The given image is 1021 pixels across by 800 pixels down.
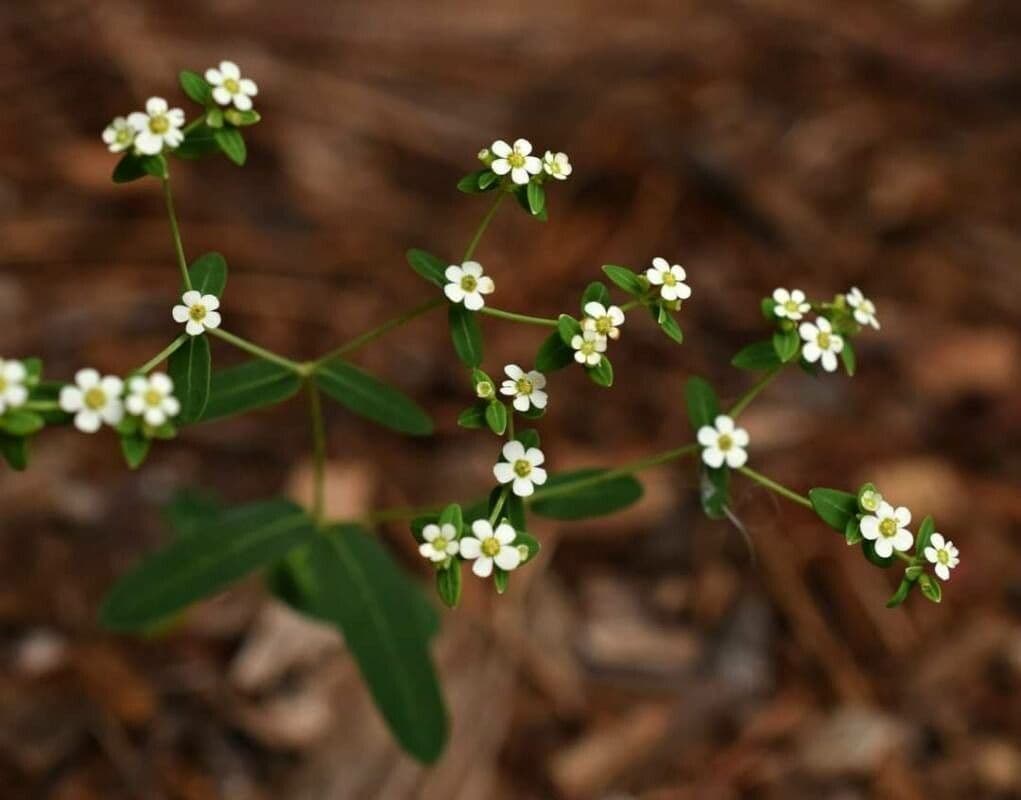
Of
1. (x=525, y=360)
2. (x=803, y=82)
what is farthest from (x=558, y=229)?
(x=803, y=82)

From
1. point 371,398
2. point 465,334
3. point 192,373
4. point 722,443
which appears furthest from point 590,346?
point 192,373

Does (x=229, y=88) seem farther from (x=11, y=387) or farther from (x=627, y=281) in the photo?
(x=627, y=281)

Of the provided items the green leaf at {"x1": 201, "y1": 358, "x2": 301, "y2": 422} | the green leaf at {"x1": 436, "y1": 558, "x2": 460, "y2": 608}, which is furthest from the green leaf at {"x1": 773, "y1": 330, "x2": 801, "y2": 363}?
the green leaf at {"x1": 201, "y1": 358, "x2": 301, "y2": 422}

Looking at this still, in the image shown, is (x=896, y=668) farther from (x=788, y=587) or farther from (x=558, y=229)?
(x=558, y=229)

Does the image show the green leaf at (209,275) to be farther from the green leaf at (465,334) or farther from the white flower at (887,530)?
the white flower at (887,530)

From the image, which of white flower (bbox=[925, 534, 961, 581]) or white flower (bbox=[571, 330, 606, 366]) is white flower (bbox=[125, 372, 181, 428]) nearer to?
white flower (bbox=[571, 330, 606, 366])
